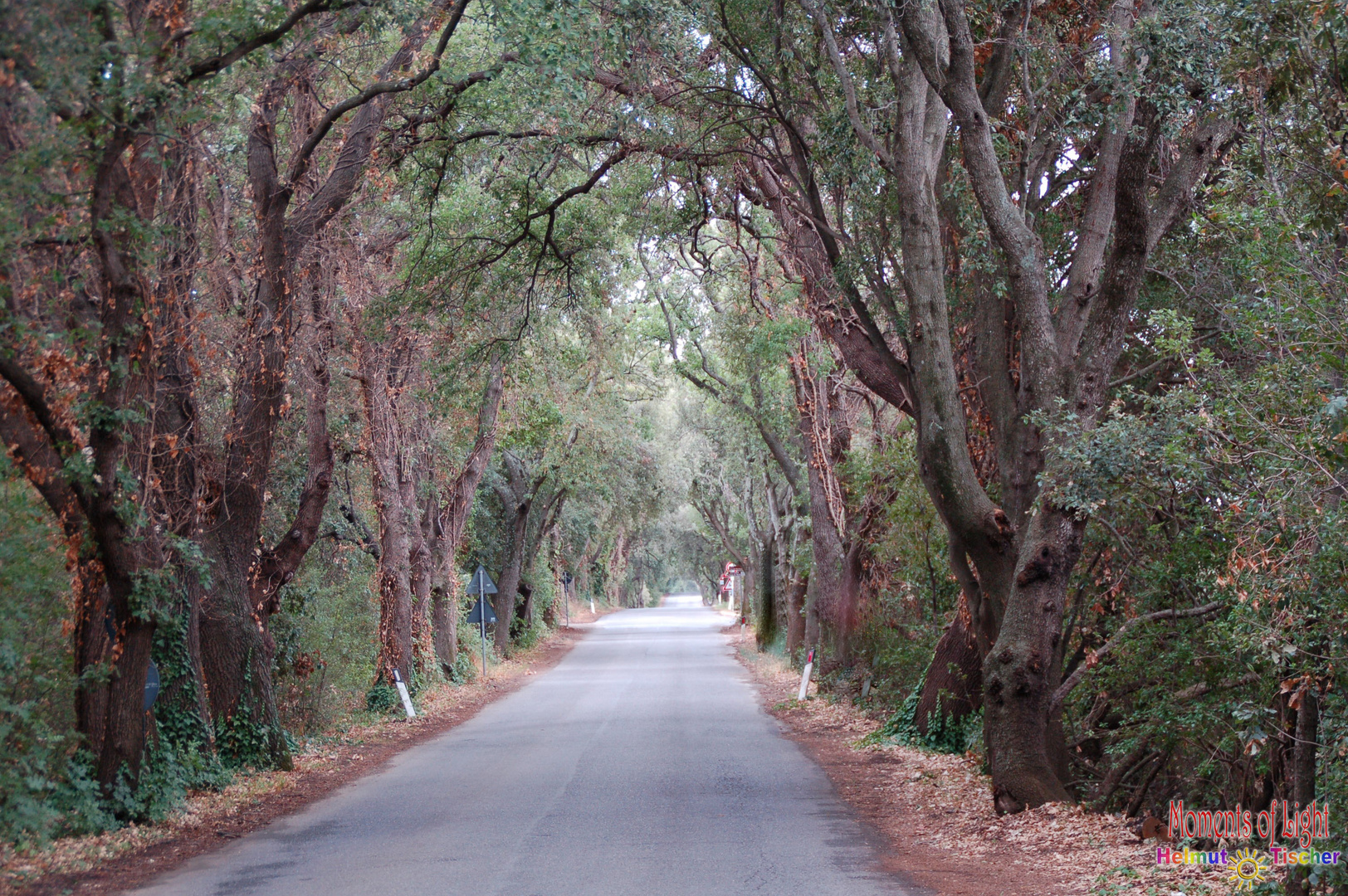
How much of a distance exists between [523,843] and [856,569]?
13856mm

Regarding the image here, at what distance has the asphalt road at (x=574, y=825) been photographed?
26.0 feet

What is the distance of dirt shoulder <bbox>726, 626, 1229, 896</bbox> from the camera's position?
750 cm

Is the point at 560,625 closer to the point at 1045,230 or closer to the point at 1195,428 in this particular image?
the point at 1045,230

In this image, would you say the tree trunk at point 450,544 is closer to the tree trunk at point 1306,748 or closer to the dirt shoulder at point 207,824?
the dirt shoulder at point 207,824

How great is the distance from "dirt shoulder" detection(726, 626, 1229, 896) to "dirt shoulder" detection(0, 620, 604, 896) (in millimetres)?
5801

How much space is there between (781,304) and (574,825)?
36.8ft

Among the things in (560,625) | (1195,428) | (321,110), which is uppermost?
(321,110)

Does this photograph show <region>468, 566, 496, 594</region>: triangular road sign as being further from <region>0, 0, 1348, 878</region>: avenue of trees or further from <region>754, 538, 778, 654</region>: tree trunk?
<region>754, 538, 778, 654</region>: tree trunk

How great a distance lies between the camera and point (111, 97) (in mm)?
7512

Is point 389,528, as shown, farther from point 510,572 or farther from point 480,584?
point 510,572

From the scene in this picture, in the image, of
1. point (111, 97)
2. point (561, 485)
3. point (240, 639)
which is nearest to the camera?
point (111, 97)

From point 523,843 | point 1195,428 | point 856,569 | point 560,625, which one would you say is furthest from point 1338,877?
point 560,625

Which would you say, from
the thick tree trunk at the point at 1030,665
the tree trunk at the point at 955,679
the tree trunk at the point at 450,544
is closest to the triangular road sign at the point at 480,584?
the tree trunk at the point at 450,544

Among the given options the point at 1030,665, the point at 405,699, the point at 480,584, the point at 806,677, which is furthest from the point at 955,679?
the point at 480,584
